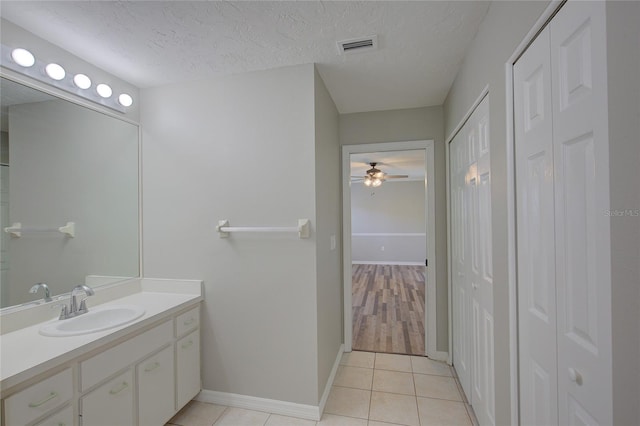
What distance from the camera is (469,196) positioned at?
1.85 meters

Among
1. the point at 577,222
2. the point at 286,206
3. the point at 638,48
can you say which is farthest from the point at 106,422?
the point at 638,48

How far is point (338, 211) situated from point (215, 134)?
1.35m

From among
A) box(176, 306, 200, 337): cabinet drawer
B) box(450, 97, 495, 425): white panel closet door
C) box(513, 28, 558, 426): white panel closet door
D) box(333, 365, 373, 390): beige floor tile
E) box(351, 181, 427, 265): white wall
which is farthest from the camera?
box(351, 181, 427, 265): white wall

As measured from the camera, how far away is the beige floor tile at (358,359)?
254cm

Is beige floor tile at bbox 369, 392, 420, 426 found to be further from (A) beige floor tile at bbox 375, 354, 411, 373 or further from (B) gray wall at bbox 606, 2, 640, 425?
(B) gray wall at bbox 606, 2, 640, 425

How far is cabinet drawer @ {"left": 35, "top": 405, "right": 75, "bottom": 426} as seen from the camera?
44.4 inches

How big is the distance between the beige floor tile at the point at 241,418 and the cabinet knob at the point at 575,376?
1.77 m

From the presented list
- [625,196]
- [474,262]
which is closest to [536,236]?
[625,196]

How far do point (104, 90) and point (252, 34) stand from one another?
121 centimetres

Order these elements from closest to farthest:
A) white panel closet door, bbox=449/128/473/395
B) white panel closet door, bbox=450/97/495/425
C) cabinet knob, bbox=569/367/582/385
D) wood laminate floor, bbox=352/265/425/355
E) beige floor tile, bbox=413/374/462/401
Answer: cabinet knob, bbox=569/367/582/385 → white panel closet door, bbox=450/97/495/425 → white panel closet door, bbox=449/128/473/395 → beige floor tile, bbox=413/374/462/401 → wood laminate floor, bbox=352/265/425/355

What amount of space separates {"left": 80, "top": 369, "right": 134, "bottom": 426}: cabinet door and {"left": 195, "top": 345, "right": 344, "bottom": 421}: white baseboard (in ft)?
2.00

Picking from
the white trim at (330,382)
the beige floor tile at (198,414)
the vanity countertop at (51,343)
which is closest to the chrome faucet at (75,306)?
the vanity countertop at (51,343)

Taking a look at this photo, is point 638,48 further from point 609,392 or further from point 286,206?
point 286,206

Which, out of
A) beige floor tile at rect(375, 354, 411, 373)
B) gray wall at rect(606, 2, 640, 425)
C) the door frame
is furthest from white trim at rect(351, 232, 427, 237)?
gray wall at rect(606, 2, 640, 425)
